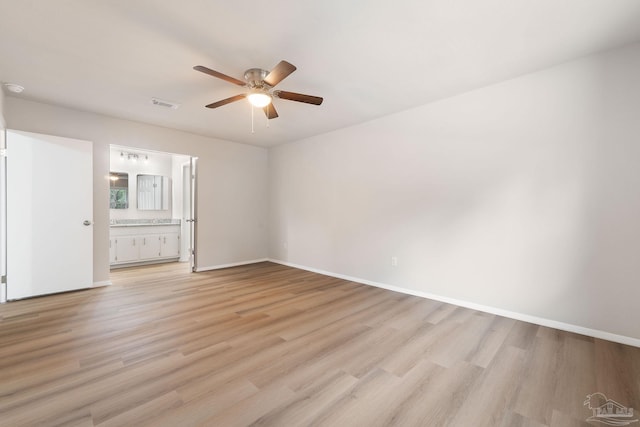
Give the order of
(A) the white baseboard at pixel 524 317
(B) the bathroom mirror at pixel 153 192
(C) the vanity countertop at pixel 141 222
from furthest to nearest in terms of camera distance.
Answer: (B) the bathroom mirror at pixel 153 192 < (C) the vanity countertop at pixel 141 222 < (A) the white baseboard at pixel 524 317

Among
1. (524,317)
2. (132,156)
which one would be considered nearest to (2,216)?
(132,156)

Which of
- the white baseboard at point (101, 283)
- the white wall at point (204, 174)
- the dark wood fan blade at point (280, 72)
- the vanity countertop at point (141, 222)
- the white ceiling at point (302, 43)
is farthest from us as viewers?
the vanity countertop at point (141, 222)

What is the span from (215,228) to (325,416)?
4.49m

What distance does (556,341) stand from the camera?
2.41 metres

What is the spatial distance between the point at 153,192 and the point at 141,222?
0.77 meters

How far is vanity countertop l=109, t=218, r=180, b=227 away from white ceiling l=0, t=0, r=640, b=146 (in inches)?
106

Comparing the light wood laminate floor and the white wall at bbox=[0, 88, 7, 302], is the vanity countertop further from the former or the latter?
the light wood laminate floor

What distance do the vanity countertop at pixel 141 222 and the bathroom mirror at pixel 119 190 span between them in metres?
0.35

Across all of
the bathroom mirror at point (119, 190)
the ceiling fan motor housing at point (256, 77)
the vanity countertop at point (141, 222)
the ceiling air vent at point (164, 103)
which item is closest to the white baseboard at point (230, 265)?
the vanity countertop at point (141, 222)

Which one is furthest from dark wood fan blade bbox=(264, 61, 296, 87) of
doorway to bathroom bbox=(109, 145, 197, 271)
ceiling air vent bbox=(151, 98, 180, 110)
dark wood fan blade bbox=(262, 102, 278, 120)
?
doorway to bathroom bbox=(109, 145, 197, 271)

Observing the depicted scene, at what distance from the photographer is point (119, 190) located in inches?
232

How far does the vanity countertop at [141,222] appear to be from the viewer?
5.44 metres

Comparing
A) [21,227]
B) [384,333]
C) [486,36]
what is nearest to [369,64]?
[486,36]

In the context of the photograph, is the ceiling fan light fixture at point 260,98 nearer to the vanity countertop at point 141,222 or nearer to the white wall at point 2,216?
the white wall at point 2,216
